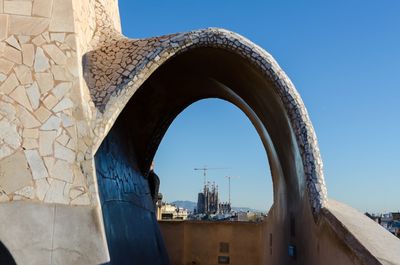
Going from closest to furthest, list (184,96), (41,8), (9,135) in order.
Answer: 1. (9,135)
2. (41,8)
3. (184,96)

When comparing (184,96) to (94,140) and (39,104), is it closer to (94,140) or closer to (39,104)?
(94,140)

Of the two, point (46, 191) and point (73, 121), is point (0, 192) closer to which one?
point (46, 191)

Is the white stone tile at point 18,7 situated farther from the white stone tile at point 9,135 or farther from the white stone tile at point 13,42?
the white stone tile at point 9,135

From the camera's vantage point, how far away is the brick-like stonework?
4281 millimetres

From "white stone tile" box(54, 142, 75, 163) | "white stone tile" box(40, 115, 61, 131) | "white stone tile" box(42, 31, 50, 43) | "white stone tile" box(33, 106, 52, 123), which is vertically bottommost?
"white stone tile" box(54, 142, 75, 163)

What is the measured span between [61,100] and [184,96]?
12.0 feet

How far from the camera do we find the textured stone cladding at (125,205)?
198 inches

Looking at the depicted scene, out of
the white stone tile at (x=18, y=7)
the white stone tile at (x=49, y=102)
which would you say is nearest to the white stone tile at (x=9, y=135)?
the white stone tile at (x=49, y=102)

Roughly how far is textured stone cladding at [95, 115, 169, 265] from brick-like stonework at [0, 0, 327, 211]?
0.62 meters

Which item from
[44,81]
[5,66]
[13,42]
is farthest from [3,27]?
[44,81]

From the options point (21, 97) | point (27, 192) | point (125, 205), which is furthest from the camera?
point (125, 205)

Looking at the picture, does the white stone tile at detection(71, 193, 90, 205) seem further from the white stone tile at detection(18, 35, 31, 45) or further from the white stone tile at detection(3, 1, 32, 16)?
the white stone tile at detection(3, 1, 32, 16)

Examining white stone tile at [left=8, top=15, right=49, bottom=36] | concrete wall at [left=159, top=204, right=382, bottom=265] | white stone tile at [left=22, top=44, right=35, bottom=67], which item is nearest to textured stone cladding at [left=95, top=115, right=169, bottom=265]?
white stone tile at [left=22, top=44, right=35, bottom=67]

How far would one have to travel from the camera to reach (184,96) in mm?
7961
